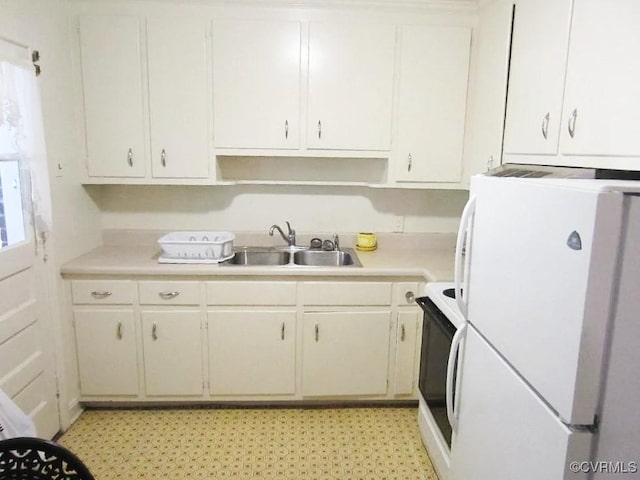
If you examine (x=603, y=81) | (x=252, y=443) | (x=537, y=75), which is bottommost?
(x=252, y=443)

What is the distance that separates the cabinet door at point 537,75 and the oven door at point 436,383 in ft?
2.73

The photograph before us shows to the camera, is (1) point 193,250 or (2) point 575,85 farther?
(1) point 193,250

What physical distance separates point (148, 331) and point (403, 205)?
1831 mm

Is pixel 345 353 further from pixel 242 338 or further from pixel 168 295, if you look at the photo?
pixel 168 295

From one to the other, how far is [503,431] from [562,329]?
454mm

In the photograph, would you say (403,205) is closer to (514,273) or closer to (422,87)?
(422,87)

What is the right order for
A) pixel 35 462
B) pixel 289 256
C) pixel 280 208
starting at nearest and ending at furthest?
pixel 35 462, pixel 289 256, pixel 280 208

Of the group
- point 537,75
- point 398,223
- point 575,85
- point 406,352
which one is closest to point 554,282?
point 575,85

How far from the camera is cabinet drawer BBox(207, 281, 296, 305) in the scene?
2562 mm

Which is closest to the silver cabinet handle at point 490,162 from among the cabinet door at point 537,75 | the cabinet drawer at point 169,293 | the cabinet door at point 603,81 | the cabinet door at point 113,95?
the cabinet door at point 537,75

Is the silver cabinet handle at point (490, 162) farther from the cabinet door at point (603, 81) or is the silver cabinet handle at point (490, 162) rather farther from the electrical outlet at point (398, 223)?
the electrical outlet at point (398, 223)

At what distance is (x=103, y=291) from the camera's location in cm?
253

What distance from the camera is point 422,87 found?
267cm

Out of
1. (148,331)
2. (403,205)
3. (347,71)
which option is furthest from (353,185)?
(148,331)
